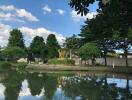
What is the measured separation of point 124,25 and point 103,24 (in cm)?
69

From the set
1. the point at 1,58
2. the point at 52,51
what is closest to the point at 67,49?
the point at 52,51

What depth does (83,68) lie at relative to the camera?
42.2 m

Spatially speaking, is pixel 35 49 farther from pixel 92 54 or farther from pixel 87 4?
pixel 87 4

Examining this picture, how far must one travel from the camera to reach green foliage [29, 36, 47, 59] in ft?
211

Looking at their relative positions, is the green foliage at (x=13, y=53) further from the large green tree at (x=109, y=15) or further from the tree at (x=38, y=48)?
the large green tree at (x=109, y=15)

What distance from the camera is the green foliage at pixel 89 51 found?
151 feet

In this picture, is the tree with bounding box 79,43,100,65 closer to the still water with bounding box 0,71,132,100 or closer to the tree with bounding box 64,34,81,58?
the tree with bounding box 64,34,81,58

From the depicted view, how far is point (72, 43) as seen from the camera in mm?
59031

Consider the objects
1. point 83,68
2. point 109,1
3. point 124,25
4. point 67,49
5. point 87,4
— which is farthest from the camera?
point 67,49

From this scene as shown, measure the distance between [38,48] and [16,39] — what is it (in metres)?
4.66

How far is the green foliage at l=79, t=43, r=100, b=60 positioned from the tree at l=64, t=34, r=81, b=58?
7084 millimetres

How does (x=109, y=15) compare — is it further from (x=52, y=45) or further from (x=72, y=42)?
→ (x=52, y=45)

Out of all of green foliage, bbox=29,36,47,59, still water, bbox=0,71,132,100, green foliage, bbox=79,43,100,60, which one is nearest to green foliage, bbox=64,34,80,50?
green foliage, bbox=29,36,47,59

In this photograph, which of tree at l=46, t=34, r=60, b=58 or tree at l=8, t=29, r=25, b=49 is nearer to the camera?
tree at l=46, t=34, r=60, b=58
